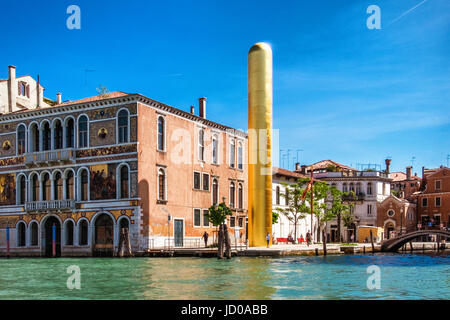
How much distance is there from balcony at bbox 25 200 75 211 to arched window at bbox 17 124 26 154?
3.51 metres

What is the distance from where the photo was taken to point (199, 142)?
39.6 m

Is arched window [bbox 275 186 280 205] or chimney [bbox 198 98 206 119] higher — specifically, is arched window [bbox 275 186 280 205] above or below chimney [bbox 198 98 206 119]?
below


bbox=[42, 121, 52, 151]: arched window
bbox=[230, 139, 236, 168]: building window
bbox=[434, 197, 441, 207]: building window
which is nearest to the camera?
bbox=[42, 121, 52, 151]: arched window

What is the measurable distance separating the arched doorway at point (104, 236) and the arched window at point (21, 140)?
744 centimetres

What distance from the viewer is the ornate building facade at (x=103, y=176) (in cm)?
3397

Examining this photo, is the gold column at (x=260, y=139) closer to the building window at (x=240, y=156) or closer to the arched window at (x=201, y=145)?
the arched window at (x=201, y=145)

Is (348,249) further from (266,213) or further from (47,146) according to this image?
(47,146)

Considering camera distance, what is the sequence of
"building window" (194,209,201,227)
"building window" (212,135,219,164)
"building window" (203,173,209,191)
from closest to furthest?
"building window" (194,209,201,227), "building window" (203,173,209,191), "building window" (212,135,219,164)

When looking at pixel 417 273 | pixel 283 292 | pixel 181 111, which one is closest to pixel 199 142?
pixel 181 111

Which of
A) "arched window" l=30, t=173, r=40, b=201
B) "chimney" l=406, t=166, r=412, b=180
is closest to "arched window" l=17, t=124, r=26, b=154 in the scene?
"arched window" l=30, t=173, r=40, b=201

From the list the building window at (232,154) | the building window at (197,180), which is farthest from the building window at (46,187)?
the building window at (232,154)

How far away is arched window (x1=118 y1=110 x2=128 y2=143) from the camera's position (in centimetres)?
3422

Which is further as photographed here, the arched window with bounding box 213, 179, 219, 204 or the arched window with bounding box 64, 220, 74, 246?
the arched window with bounding box 213, 179, 219, 204

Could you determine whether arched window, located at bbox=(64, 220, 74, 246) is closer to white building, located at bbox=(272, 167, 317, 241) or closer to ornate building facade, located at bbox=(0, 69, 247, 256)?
ornate building facade, located at bbox=(0, 69, 247, 256)
